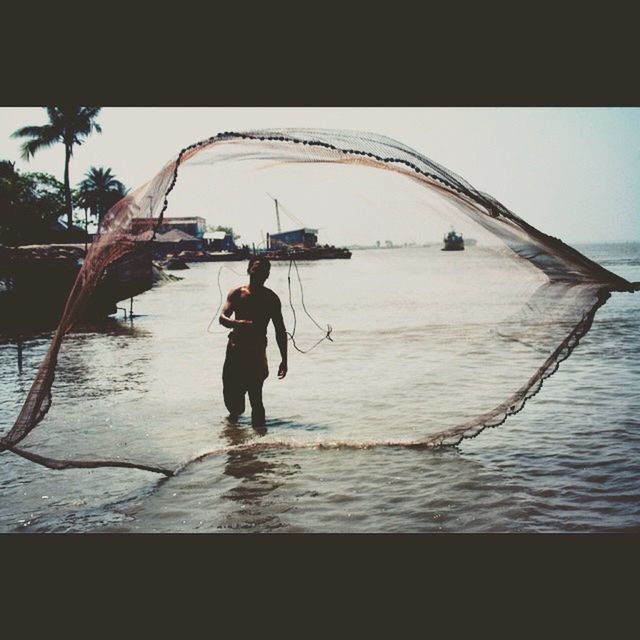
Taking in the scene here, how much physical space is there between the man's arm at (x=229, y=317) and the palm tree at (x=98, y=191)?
45.5 metres

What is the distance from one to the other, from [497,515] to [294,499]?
49.4 inches

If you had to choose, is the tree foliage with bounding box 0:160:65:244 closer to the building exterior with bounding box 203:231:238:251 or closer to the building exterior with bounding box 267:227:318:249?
the building exterior with bounding box 267:227:318:249

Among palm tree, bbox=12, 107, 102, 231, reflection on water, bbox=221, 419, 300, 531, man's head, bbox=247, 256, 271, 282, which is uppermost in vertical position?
→ palm tree, bbox=12, 107, 102, 231

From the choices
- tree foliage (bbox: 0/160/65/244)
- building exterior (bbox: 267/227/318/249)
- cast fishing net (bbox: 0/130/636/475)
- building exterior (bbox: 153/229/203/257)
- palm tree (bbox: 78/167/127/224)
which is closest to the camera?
cast fishing net (bbox: 0/130/636/475)

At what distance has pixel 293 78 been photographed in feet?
11.2

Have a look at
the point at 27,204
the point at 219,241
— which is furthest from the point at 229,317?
the point at 219,241

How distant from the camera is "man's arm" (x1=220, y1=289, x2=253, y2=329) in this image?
5672mm

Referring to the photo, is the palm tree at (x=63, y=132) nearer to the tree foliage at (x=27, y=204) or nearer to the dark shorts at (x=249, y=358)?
the tree foliage at (x=27, y=204)

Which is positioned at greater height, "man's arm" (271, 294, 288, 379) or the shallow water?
"man's arm" (271, 294, 288, 379)

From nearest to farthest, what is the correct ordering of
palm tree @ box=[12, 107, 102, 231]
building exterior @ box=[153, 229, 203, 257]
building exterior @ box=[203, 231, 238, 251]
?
palm tree @ box=[12, 107, 102, 231] < building exterior @ box=[153, 229, 203, 257] < building exterior @ box=[203, 231, 238, 251]

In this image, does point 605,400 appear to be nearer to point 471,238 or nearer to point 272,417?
point 272,417

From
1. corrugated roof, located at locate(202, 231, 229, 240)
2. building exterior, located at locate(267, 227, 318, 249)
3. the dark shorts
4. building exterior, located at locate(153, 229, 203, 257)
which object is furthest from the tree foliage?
corrugated roof, located at locate(202, 231, 229, 240)

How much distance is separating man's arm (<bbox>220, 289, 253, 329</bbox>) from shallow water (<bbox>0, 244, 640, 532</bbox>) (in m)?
0.96

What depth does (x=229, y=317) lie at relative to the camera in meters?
5.77
